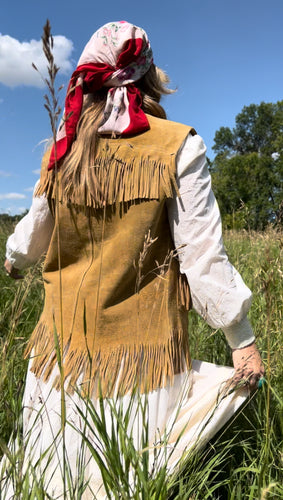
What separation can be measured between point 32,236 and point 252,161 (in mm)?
39107

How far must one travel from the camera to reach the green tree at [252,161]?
3319cm

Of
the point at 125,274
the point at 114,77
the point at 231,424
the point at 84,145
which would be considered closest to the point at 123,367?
the point at 125,274

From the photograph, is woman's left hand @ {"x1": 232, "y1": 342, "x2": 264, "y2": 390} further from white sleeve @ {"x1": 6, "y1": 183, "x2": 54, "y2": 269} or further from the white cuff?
white sleeve @ {"x1": 6, "y1": 183, "x2": 54, "y2": 269}

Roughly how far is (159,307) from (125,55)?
89 centimetres

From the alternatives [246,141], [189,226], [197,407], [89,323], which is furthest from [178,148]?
[246,141]

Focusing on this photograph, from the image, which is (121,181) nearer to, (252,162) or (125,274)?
(125,274)

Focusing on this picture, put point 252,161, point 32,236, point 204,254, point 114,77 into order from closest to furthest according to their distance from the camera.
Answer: point 204,254 → point 114,77 → point 32,236 → point 252,161

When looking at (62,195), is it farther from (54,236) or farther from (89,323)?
(89,323)

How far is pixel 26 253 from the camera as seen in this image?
170cm

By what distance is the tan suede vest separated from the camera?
4.57 ft

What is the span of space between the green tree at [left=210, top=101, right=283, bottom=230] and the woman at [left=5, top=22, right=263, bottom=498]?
1098 inches

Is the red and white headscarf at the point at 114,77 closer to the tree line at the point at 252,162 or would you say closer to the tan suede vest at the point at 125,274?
the tan suede vest at the point at 125,274

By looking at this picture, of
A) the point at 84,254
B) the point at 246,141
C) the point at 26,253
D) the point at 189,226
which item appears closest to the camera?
the point at 189,226

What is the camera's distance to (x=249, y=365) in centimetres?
136
